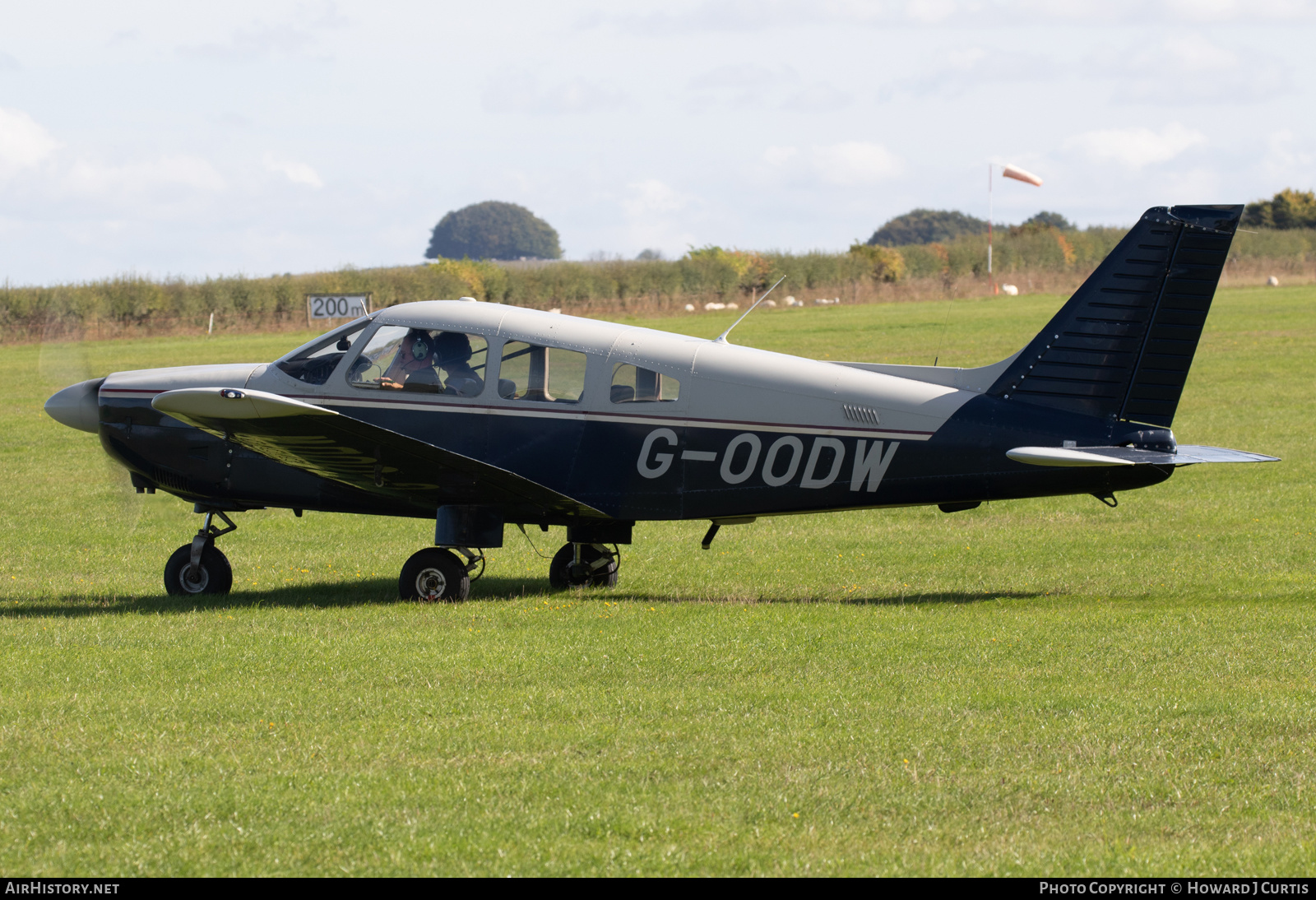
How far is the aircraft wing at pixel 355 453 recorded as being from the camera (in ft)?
33.0

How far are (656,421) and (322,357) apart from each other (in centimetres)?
307

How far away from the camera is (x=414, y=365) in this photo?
1134 centimetres

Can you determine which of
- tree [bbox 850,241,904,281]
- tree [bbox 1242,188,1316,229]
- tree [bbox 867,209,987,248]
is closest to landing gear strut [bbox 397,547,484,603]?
tree [bbox 850,241,904,281]

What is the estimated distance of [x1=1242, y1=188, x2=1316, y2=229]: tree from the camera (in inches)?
3501

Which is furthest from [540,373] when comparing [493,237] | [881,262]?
[493,237]

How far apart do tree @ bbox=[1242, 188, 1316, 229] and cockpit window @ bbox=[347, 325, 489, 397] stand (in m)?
88.5

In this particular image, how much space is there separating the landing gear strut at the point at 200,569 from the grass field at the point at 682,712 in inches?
10.1

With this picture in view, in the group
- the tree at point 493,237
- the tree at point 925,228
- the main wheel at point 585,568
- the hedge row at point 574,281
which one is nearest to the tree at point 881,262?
the hedge row at point 574,281

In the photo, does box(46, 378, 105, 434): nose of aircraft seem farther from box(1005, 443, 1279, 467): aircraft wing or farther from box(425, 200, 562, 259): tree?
box(425, 200, 562, 259): tree

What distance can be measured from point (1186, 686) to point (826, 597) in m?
4.16

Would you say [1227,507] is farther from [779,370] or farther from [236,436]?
[236,436]

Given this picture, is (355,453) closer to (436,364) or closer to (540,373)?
(436,364)

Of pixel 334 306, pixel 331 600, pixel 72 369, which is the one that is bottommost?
pixel 331 600

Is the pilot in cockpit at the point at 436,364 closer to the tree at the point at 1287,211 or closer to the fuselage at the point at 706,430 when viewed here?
the fuselage at the point at 706,430
